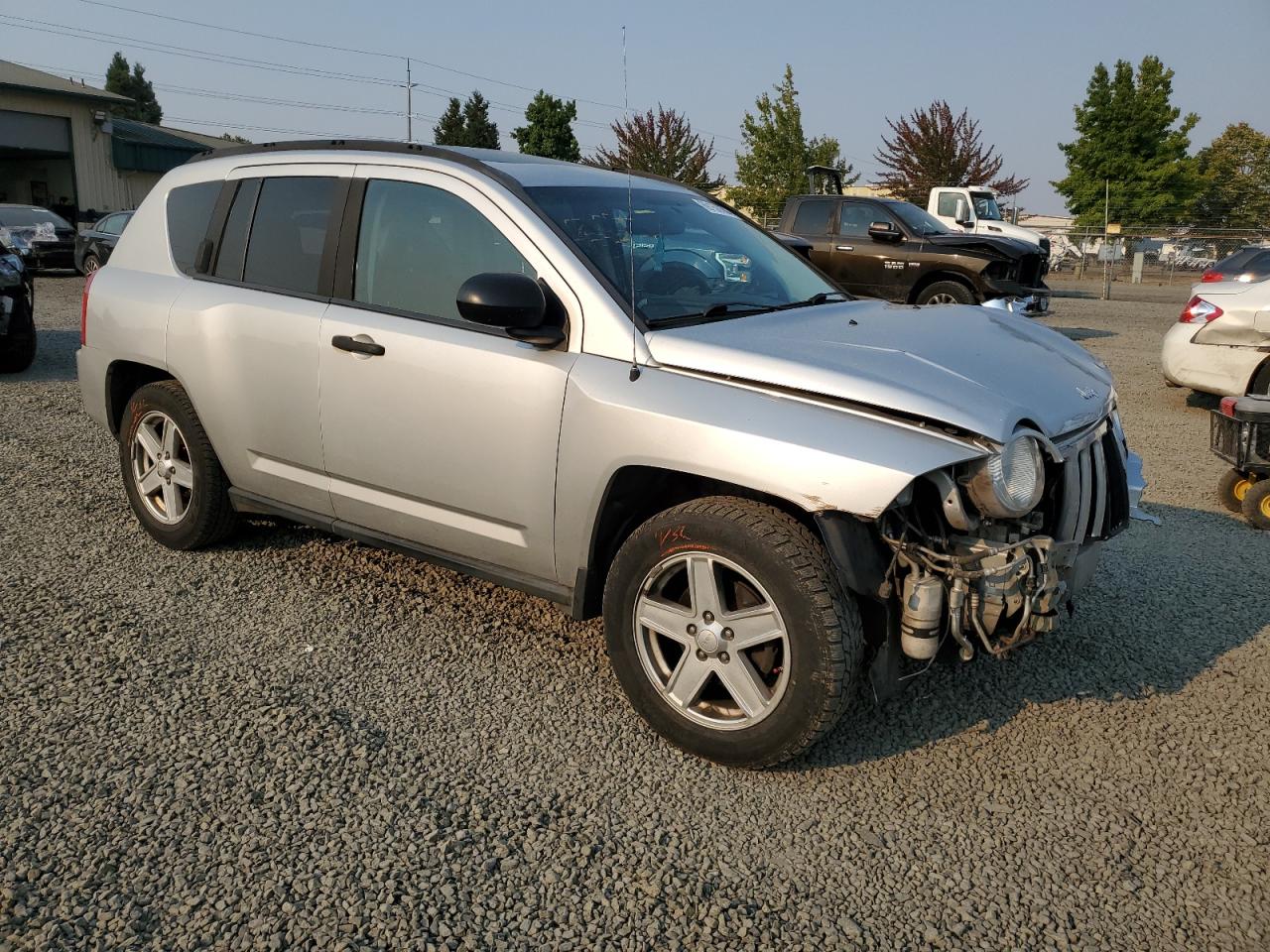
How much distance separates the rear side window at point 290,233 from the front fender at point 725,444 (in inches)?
60.1

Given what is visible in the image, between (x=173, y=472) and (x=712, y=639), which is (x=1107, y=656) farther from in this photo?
(x=173, y=472)

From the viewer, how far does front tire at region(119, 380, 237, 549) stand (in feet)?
15.5

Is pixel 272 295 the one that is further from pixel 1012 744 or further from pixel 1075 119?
pixel 1075 119

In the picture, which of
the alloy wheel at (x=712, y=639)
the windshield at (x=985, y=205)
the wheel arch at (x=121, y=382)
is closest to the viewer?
the alloy wheel at (x=712, y=639)

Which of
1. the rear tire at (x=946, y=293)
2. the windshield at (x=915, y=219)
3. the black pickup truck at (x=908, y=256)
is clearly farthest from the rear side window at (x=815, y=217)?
the rear tire at (x=946, y=293)

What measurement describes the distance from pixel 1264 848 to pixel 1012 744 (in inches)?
30.0

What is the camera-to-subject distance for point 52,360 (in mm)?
11555

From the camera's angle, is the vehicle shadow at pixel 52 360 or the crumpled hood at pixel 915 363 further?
the vehicle shadow at pixel 52 360

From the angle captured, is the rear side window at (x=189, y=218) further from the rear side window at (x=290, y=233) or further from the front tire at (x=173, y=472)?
the front tire at (x=173, y=472)

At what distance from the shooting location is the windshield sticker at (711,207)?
15.3 ft

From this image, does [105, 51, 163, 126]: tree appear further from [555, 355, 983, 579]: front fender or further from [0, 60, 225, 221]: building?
[555, 355, 983, 579]: front fender

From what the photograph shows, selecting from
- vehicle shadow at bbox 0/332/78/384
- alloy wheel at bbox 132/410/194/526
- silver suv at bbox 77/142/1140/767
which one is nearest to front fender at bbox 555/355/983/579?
silver suv at bbox 77/142/1140/767

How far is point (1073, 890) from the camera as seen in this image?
2.70 m

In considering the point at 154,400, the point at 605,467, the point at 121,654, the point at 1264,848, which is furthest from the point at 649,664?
the point at 154,400
